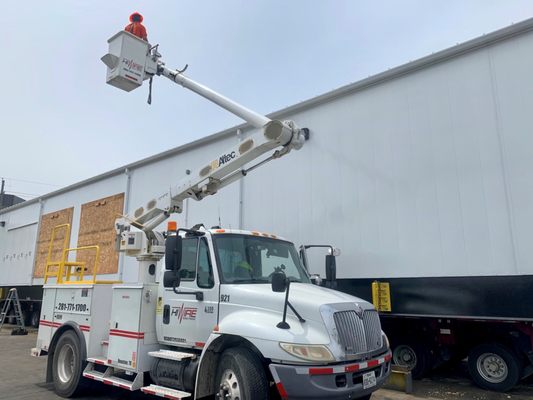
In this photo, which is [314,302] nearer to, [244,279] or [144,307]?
[244,279]

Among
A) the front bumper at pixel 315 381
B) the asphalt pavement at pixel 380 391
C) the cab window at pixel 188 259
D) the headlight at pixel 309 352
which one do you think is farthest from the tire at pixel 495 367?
the cab window at pixel 188 259

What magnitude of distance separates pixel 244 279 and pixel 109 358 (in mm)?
2478

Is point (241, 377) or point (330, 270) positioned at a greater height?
point (330, 270)

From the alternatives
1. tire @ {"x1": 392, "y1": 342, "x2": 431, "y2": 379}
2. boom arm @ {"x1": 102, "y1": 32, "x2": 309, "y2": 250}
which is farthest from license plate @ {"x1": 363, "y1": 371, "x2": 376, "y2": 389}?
tire @ {"x1": 392, "y1": 342, "x2": 431, "y2": 379}

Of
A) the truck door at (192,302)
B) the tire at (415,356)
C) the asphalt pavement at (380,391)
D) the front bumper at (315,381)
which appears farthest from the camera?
the tire at (415,356)

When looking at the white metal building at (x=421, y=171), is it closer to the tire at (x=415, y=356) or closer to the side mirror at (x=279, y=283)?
the tire at (x=415, y=356)

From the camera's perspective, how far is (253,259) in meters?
5.57

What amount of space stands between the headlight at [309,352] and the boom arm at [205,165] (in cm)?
302

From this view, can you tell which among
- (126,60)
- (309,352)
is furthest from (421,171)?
(126,60)

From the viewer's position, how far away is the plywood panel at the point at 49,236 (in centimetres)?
1656

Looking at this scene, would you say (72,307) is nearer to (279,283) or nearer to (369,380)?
(279,283)

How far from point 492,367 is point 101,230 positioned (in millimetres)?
11819

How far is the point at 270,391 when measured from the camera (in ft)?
14.6

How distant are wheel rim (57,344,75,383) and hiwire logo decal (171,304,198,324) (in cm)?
236
